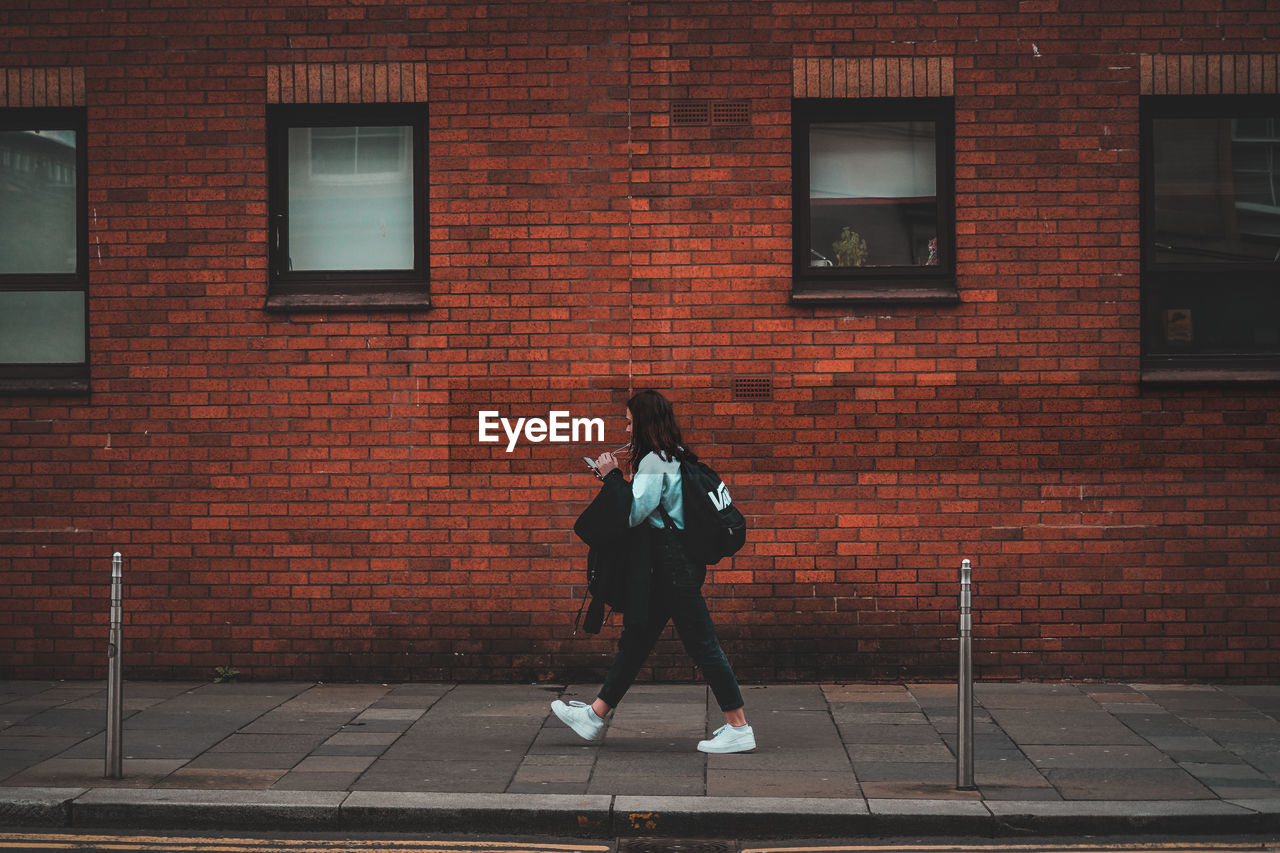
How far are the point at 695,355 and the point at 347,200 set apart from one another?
2611 mm

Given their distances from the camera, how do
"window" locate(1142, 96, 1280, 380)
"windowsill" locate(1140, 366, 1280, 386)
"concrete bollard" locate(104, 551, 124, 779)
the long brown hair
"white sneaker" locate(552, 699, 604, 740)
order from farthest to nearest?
1. "window" locate(1142, 96, 1280, 380)
2. "windowsill" locate(1140, 366, 1280, 386)
3. "white sneaker" locate(552, 699, 604, 740)
4. the long brown hair
5. "concrete bollard" locate(104, 551, 124, 779)

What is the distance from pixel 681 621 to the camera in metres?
7.24

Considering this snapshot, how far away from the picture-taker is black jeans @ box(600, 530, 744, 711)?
7195 millimetres

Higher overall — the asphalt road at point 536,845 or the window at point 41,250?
the window at point 41,250

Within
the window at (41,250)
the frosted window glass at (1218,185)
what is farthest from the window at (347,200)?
the frosted window glass at (1218,185)

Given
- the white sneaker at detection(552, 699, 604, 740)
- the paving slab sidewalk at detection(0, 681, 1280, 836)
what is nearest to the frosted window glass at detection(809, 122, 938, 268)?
the paving slab sidewalk at detection(0, 681, 1280, 836)

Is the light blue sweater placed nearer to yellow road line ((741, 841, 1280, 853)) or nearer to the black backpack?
the black backpack

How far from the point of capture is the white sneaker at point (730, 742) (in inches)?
283

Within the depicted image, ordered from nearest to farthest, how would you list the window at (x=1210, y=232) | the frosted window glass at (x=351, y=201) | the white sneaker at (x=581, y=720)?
the white sneaker at (x=581, y=720)
the window at (x=1210, y=232)
the frosted window glass at (x=351, y=201)

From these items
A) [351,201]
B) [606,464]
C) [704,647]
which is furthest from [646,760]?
[351,201]

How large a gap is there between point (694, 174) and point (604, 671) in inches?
130

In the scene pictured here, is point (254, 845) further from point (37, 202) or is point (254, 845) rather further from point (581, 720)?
point (37, 202)

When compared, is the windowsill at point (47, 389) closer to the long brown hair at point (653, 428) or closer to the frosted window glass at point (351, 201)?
the frosted window glass at point (351, 201)

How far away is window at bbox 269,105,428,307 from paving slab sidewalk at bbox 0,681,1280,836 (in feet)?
9.01
